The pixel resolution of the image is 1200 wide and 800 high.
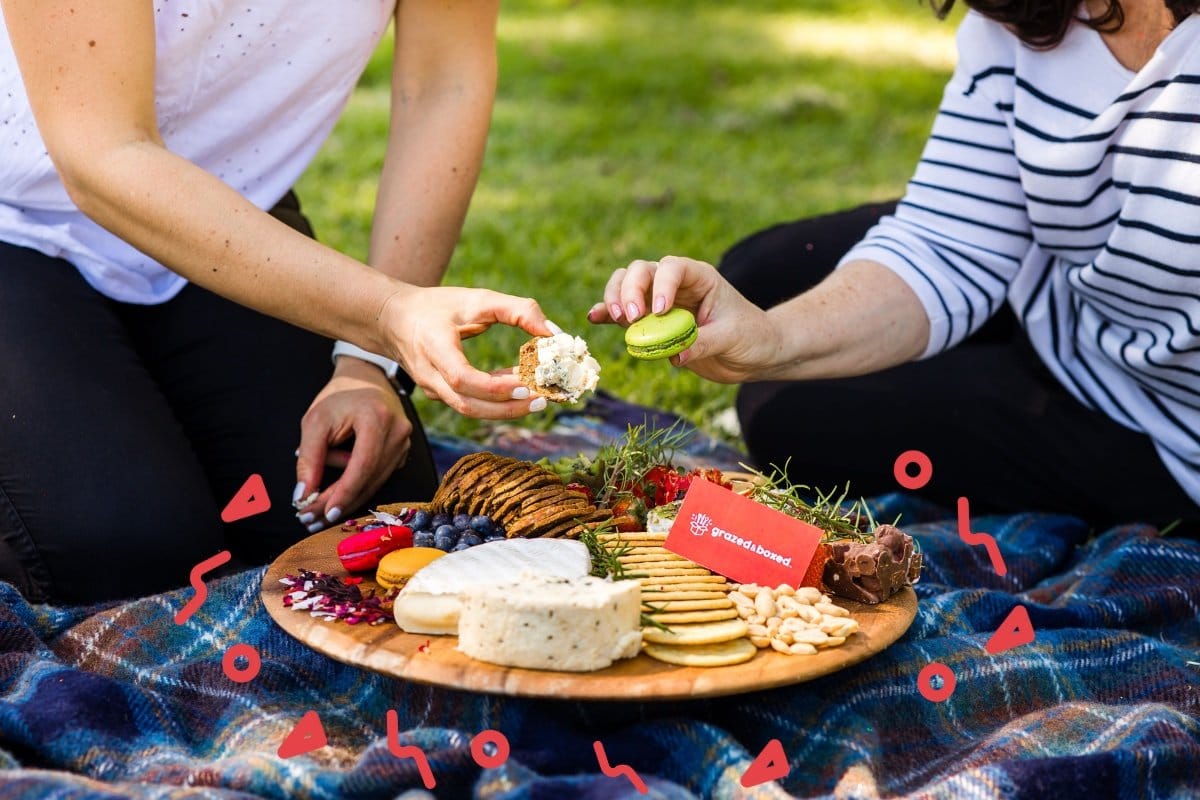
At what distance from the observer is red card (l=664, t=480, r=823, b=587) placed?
6.76ft

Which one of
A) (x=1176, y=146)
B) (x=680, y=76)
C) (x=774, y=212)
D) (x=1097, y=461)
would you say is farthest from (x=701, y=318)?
(x=680, y=76)

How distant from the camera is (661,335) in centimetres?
210

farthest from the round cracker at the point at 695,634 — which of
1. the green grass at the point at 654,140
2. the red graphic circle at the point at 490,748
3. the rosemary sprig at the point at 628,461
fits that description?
the green grass at the point at 654,140

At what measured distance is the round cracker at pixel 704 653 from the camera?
71.6 inches

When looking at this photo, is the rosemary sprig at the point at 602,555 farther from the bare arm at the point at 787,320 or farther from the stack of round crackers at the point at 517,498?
the bare arm at the point at 787,320

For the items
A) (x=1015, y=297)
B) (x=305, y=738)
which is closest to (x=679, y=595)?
(x=305, y=738)

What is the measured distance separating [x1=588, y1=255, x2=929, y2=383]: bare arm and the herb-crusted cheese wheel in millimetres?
524

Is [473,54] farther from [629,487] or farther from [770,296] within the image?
[629,487]

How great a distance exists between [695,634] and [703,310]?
2.20 feet

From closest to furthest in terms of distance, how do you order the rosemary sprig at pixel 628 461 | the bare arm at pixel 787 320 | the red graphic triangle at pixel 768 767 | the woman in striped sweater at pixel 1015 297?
the red graphic triangle at pixel 768 767
the bare arm at pixel 787 320
the rosemary sprig at pixel 628 461
the woman in striped sweater at pixel 1015 297

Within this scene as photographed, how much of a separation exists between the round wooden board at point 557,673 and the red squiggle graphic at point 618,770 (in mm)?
114

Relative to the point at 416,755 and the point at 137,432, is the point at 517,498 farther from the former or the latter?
the point at 137,432

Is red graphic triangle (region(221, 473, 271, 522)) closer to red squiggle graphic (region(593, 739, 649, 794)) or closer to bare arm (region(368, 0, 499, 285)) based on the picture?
bare arm (region(368, 0, 499, 285))

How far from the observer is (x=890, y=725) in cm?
207
